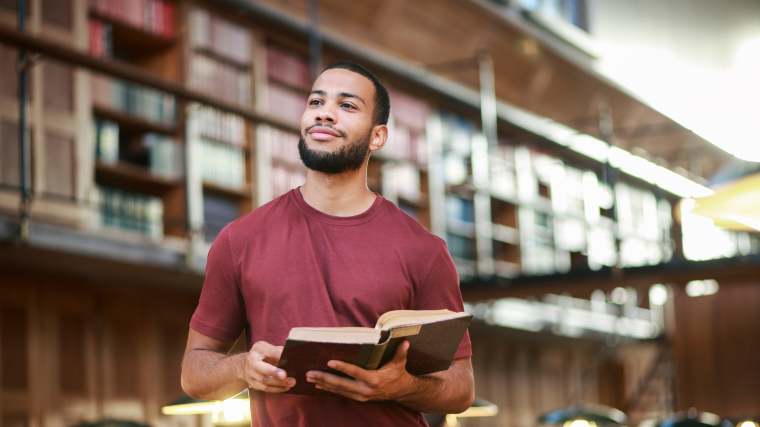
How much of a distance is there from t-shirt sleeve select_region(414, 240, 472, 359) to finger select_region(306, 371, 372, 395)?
0.25 meters

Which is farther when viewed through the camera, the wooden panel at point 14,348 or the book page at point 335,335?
the wooden panel at point 14,348

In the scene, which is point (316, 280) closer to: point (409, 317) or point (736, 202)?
point (409, 317)

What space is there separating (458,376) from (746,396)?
7168 mm

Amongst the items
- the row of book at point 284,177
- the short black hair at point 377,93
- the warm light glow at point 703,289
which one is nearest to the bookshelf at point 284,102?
the row of book at point 284,177

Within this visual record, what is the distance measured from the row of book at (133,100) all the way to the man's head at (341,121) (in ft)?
14.8

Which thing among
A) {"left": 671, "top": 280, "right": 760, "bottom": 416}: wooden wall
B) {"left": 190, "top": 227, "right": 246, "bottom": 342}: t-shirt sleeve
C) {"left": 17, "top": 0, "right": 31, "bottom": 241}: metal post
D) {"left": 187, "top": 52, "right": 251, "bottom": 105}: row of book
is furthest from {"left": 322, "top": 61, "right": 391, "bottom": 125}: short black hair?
{"left": 671, "top": 280, "right": 760, "bottom": 416}: wooden wall

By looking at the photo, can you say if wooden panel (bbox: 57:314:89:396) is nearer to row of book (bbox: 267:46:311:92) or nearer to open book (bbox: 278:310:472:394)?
row of book (bbox: 267:46:311:92)

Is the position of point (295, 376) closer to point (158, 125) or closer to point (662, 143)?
point (158, 125)

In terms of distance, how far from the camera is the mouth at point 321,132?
5.47 feet

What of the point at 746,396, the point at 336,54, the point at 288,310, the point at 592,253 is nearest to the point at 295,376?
the point at 288,310

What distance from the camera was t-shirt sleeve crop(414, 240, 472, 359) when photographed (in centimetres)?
171

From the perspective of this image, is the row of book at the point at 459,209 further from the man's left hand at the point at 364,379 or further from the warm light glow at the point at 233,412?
the man's left hand at the point at 364,379

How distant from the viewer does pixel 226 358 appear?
5.34 ft

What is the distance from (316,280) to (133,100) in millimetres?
4856
